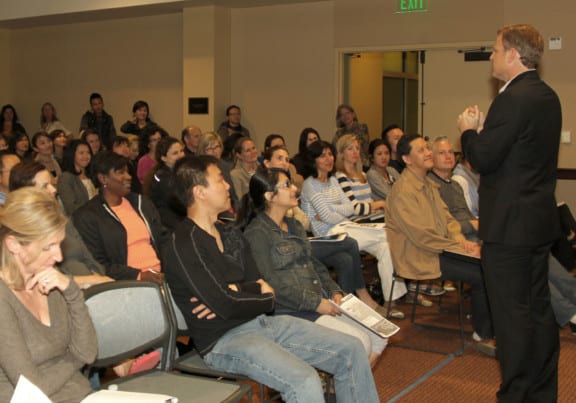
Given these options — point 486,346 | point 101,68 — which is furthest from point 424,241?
point 101,68

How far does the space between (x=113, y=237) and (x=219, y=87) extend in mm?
6167

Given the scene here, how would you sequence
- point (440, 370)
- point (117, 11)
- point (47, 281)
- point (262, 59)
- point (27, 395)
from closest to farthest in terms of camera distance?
point (27, 395) → point (47, 281) → point (440, 370) → point (262, 59) → point (117, 11)

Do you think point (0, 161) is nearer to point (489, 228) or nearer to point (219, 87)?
point (489, 228)

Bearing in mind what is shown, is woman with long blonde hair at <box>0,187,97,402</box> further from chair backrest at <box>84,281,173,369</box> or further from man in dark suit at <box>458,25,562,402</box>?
man in dark suit at <box>458,25,562,402</box>

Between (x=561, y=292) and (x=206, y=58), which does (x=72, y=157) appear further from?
(x=206, y=58)

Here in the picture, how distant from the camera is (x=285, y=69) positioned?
9.62m

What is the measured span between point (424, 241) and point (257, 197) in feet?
4.47

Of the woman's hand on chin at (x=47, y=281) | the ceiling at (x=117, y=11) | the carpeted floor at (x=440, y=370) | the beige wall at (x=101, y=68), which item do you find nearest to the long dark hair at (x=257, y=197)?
the carpeted floor at (x=440, y=370)

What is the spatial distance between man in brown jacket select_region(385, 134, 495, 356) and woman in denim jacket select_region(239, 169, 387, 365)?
99 cm

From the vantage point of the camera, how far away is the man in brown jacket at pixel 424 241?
4.35 meters

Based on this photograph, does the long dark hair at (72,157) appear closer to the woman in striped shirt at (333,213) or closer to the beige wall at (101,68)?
the woman in striped shirt at (333,213)

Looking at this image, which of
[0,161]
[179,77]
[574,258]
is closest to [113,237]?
[0,161]

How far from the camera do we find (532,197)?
3057 millimetres

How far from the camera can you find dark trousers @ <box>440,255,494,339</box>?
14.2 feet
